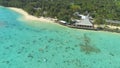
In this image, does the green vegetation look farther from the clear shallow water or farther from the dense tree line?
the dense tree line

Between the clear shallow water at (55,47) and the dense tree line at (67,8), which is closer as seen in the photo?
the clear shallow water at (55,47)

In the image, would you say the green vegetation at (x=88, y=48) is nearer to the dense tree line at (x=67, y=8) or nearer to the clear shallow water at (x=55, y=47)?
the clear shallow water at (x=55, y=47)

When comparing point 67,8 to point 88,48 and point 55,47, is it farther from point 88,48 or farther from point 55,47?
point 55,47

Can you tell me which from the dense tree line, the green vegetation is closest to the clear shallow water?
the green vegetation

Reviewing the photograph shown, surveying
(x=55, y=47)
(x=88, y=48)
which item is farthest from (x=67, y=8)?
(x=55, y=47)

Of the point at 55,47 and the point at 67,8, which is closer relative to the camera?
the point at 55,47

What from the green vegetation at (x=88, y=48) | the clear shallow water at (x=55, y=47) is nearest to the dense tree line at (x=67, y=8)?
the clear shallow water at (x=55, y=47)
